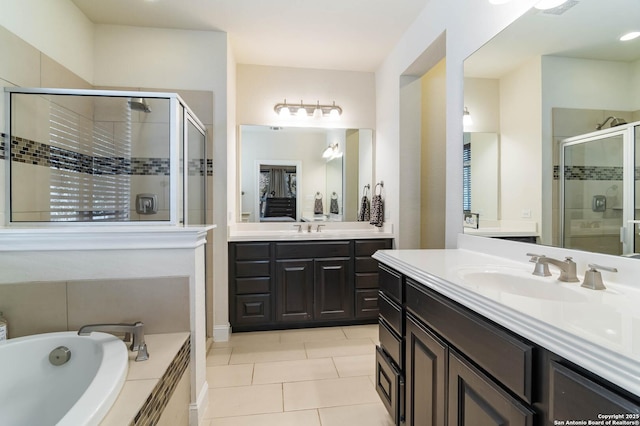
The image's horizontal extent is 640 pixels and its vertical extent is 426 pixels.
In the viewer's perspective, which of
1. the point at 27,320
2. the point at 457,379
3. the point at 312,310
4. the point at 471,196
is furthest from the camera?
the point at 312,310

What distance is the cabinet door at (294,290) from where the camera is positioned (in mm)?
2742

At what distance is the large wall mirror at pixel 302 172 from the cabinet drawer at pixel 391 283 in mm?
1819

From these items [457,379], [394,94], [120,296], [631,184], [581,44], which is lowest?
[457,379]

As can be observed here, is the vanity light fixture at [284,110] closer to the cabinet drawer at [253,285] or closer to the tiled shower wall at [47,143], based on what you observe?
the tiled shower wall at [47,143]

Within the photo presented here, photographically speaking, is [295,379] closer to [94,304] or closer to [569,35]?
[94,304]

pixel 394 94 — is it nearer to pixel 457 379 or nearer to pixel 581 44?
pixel 581 44

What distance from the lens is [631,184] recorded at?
1006mm

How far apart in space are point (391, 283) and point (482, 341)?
0.67 meters

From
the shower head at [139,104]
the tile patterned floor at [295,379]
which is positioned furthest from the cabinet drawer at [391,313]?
the shower head at [139,104]

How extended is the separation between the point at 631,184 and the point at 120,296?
2.25 metres

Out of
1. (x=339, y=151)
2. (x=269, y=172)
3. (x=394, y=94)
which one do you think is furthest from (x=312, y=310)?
(x=394, y=94)

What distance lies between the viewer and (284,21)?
8.12ft

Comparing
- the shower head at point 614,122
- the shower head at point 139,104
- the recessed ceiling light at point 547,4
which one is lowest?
the shower head at point 614,122

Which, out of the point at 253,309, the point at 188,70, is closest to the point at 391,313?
the point at 253,309
